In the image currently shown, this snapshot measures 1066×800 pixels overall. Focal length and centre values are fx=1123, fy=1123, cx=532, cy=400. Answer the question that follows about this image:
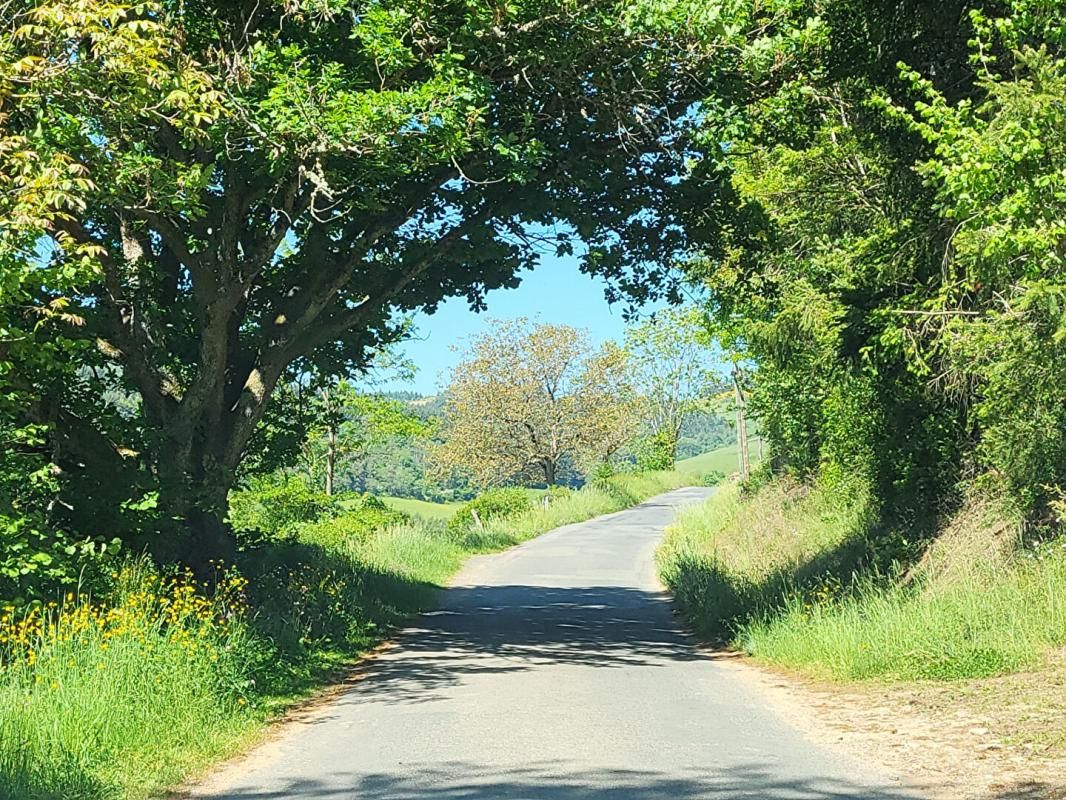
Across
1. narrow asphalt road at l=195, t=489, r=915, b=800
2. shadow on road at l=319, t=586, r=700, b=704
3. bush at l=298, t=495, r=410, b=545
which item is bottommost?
narrow asphalt road at l=195, t=489, r=915, b=800

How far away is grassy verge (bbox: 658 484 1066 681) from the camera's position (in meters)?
11.2

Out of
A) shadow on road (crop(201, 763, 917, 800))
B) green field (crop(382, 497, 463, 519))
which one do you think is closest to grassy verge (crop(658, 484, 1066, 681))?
shadow on road (crop(201, 763, 917, 800))

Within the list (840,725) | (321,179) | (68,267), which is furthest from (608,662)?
(68,267)

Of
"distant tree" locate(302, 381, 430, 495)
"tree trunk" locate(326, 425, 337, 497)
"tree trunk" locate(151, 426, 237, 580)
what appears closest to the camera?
"tree trunk" locate(151, 426, 237, 580)

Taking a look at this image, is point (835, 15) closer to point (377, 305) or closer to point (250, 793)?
point (377, 305)

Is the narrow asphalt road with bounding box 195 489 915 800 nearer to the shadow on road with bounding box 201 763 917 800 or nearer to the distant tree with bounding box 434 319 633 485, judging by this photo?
the shadow on road with bounding box 201 763 917 800

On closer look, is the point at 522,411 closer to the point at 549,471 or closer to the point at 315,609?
the point at 549,471

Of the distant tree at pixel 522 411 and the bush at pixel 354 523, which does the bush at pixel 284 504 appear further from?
the distant tree at pixel 522 411

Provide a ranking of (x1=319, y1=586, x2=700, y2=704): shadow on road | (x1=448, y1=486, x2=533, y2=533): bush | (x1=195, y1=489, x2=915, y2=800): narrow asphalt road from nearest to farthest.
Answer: (x1=195, y1=489, x2=915, y2=800): narrow asphalt road < (x1=319, y1=586, x2=700, y2=704): shadow on road < (x1=448, y1=486, x2=533, y2=533): bush

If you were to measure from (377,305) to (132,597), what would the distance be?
245 inches

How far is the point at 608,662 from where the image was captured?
1390 cm

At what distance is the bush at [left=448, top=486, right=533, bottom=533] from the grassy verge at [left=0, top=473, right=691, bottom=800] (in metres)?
29.0

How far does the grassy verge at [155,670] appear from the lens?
7473 millimetres

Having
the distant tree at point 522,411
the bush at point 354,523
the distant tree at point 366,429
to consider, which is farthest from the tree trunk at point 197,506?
the distant tree at point 522,411
